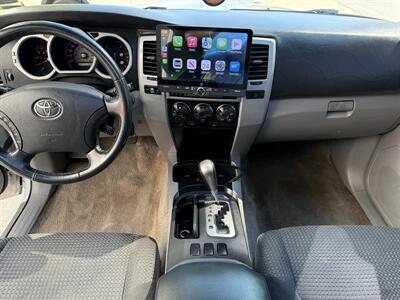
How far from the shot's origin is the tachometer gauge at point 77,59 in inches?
54.3

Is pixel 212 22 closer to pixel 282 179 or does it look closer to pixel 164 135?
pixel 164 135

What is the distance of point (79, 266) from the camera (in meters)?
1.03

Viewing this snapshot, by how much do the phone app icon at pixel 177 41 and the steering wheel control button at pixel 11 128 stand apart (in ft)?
1.82

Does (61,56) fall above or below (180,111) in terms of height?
above

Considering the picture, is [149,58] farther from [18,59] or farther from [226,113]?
[18,59]

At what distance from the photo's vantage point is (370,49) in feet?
4.59

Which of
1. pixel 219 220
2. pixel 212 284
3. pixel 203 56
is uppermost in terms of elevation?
pixel 203 56

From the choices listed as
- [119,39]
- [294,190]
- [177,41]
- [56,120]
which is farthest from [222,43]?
[294,190]

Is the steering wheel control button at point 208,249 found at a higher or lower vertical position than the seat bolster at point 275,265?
lower

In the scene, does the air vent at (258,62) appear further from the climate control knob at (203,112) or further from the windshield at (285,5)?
the windshield at (285,5)

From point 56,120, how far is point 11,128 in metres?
0.14

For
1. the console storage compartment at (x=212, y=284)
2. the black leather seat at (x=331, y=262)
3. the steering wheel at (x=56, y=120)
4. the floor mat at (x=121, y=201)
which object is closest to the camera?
the console storage compartment at (x=212, y=284)

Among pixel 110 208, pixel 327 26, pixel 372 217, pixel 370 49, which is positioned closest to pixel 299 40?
pixel 327 26

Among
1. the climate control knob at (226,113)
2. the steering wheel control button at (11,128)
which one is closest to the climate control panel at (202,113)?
the climate control knob at (226,113)
